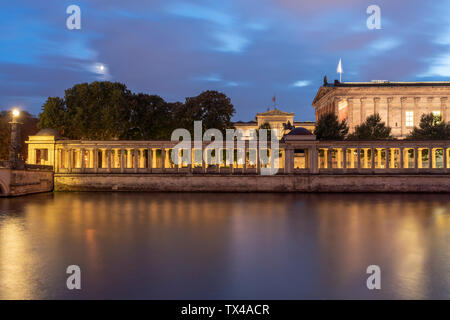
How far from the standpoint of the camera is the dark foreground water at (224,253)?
499 inches

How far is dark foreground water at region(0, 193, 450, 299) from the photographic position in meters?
12.7

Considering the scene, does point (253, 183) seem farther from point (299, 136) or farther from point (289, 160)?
point (299, 136)

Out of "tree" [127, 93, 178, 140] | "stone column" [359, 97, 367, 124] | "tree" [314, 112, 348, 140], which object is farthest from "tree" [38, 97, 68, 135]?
"stone column" [359, 97, 367, 124]

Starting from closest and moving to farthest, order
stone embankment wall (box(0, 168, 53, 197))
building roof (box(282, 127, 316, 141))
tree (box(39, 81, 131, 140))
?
1. stone embankment wall (box(0, 168, 53, 197))
2. building roof (box(282, 127, 316, 141))
3. tree (box(39, 81, 131, 140))

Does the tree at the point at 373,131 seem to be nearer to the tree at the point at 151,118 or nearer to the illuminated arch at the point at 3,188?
the tree at the point at 151,118

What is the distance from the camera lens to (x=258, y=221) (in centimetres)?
2702

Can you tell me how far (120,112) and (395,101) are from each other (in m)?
73.7

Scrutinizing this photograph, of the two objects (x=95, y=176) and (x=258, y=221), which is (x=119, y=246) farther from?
(x=95, y=176)

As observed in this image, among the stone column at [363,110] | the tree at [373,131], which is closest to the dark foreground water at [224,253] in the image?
the tree at [373,131]

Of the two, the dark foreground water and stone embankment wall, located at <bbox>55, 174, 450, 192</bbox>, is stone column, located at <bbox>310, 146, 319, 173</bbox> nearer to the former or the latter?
stone embankment wall, located at <bbox>55, 174, 450, 192</bbox>

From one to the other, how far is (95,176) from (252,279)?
4538cm

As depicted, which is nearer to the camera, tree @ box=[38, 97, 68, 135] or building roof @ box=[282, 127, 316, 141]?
building roof @ box=[282, 127, 316, 141]
